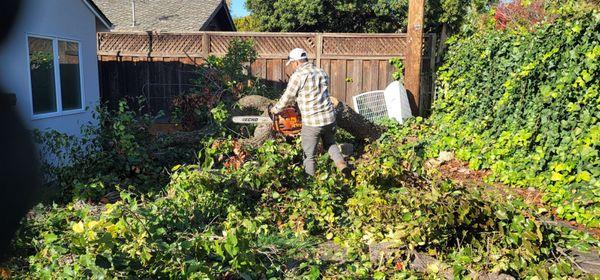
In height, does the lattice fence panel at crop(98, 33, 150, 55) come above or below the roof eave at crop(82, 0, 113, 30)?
below

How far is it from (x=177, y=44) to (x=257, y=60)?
1776 millimetres

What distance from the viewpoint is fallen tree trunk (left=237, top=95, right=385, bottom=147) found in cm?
622

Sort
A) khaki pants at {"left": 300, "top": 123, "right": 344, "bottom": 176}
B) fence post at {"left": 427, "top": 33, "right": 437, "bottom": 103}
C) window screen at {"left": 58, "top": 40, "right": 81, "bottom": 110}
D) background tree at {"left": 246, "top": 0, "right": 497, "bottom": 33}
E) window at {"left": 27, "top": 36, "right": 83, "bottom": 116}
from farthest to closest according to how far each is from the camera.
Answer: background tree at {"left": 246, "top": 0, "right": 497, "bottom": 33} < fence post at {"left": 427, "top": 33, "right": 437, "bottom": 103} < window screen at {"left": 58, "top": 40, "right": 81, "bottom": 110} < window at {"left": 27, "top": 36, "right": 83, "bottom": 116} < khaki pants at {"left": 300, "top": 123, "right": 344, "bottom": 176}

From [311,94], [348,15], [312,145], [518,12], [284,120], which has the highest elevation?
[348,15]

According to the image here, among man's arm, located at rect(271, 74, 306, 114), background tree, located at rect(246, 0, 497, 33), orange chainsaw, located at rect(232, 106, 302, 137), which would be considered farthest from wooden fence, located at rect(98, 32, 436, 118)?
background tree, located at rect(246, 0, 497, 33)

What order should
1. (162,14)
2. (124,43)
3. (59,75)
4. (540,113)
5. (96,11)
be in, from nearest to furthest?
(540,113) < (59,75) < (96,11) < (124,43) < (162,14)

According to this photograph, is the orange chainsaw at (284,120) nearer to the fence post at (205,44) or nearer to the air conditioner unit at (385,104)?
the air conditioner unit at (385,104)

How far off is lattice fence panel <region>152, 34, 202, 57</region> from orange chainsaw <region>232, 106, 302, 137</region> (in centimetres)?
474

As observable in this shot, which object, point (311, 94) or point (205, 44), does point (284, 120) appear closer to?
point (311, 94)

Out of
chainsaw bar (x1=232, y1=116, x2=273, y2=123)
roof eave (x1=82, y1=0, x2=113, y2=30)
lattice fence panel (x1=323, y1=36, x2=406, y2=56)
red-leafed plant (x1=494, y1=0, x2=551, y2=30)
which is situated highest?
red-leafed plant (x1=494, y1=0, x2=551, y2=30)

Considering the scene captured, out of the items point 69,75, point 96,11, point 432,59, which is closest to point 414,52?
point 432,59

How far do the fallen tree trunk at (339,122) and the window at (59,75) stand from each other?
2.78 meters

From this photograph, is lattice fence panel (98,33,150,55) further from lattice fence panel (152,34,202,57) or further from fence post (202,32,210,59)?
fence post (202,32,210,59)

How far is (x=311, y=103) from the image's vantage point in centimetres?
550
